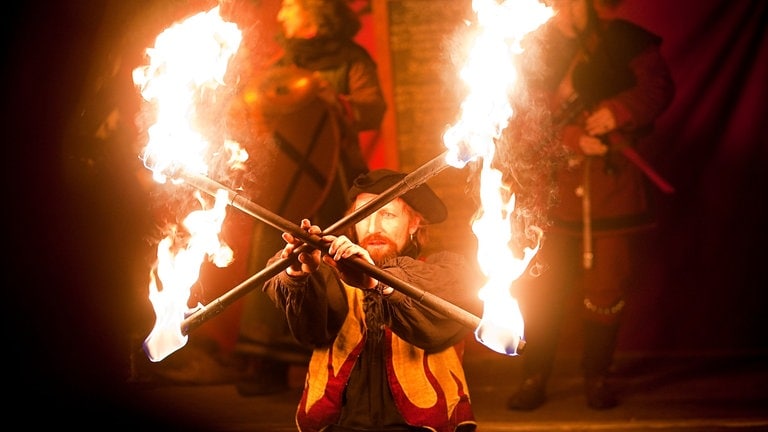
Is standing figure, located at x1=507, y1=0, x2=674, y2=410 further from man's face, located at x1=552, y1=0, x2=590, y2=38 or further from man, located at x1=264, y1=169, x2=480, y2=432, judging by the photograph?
man, located at x1=264, y1=169, x2=480, y2=432

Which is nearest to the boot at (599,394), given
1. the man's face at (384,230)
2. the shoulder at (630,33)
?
the shoulder at (630,33)

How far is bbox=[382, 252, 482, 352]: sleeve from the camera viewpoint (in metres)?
2.82

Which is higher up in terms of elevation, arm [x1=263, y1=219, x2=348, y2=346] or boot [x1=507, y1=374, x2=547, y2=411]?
boot [x1=507, y1=374, x2=547, y2=411]

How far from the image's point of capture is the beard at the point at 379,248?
2.99 m

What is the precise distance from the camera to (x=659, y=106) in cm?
494

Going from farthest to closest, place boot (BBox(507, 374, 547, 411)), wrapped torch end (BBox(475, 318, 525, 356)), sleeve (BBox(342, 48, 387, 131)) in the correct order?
sleeve (BBox(342, 48, 387, 131))
boot (BBox(507, 374, 547, 411))
wrapped torch end (BBox(475, 318, 525, 356))

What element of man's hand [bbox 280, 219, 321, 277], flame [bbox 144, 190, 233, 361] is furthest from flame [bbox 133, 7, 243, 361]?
man's hand [bbox 280, 219, 321, 277]

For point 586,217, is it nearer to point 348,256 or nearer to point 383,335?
point 383,335

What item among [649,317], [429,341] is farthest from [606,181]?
[429,341]

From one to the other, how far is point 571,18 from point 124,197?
3021mm

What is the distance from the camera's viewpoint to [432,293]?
2.81 metres

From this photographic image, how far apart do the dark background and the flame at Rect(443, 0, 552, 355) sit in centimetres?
246

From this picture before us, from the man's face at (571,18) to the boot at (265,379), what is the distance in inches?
105

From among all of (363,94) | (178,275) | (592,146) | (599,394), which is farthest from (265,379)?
(178,275)
